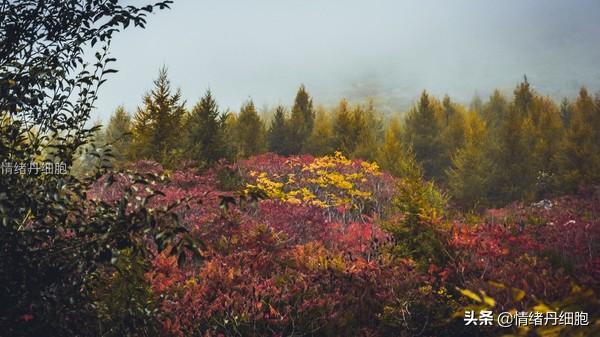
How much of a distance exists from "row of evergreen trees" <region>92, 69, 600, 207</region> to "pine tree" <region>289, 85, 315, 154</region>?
62mm

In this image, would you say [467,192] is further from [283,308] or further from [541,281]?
[283,308]

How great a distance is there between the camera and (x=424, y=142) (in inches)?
992

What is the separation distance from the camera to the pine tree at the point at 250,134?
2362 cm

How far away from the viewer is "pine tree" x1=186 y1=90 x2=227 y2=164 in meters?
16.1

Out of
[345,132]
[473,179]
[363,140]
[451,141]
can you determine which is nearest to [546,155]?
[473,179]

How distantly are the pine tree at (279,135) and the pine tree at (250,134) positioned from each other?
584 millimetres

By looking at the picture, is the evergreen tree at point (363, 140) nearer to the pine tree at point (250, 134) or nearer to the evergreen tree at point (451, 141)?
the evergreen tree at point (451, 141)

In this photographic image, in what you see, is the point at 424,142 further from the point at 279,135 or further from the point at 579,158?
the point at 279,135

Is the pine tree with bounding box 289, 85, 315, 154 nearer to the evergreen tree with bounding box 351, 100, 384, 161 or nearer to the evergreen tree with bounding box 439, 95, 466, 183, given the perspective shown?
the evergreen tree with bounding box 351, 100, 384, 161

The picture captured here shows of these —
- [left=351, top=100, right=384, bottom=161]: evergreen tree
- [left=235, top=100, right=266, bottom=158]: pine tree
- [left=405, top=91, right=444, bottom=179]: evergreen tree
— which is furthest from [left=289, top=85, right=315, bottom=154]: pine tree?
[left=405, top=91, right=444, bottom=179]: evergreen tree

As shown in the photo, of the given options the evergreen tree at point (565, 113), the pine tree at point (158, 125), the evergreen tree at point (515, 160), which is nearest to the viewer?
the pine tree at point (158, 125)

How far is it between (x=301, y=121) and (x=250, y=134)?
11.5 ft

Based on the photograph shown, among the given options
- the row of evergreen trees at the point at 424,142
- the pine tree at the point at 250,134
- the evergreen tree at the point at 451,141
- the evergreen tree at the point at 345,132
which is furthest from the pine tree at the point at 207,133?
the evergreen tree at the point at 451,141

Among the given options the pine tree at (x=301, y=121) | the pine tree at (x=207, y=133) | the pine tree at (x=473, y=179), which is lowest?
the pine tree at (x=473, y=179)
